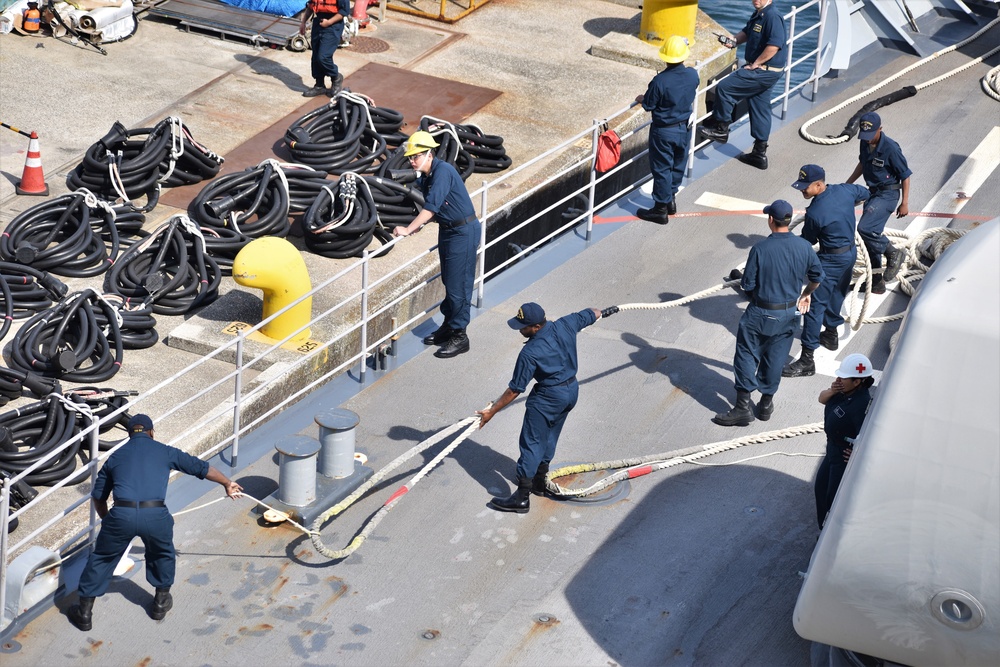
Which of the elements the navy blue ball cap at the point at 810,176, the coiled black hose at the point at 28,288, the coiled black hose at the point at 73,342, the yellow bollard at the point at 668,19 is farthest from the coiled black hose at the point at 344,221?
the yellow bollard at the point at 668,19

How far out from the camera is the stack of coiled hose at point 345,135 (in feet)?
45.8

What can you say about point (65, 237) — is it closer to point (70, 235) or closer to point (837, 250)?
point (70, 235)

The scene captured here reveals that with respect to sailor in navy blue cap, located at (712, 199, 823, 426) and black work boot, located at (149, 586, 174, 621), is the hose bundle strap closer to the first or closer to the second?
black work boot, located at (149, 586, 174, 621)

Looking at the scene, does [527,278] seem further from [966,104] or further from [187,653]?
[966,104]

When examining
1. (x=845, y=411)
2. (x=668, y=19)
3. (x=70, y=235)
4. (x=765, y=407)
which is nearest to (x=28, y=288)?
(x=70, y=235)

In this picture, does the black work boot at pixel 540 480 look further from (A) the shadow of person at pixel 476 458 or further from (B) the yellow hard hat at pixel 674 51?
(B) the yellow hard hat at pixel 674 51

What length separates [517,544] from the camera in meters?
8.13

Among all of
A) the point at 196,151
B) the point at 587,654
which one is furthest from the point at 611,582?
the point at 196,151

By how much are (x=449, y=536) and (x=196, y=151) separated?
701 centimetres

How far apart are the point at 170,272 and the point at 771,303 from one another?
592cm

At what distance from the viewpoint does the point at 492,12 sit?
18656 millimetres

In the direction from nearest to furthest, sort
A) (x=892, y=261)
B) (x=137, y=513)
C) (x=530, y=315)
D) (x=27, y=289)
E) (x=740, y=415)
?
(x=137, y=513) → (x=530, y=315) → (x=740, y=415) → (x=892, y=261) → (x=27, y=289)

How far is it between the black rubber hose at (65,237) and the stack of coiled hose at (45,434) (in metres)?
2.34

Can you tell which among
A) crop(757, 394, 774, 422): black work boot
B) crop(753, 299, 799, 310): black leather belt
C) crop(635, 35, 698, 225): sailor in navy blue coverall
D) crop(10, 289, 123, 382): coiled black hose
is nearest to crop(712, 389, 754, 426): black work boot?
crop(757, 394, 774, 422): black work boot
